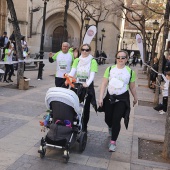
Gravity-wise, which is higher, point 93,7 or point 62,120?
point 93,7

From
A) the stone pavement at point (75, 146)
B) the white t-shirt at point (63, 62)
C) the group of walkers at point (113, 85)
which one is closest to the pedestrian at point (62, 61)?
the white t-shirt at point (63, 62)

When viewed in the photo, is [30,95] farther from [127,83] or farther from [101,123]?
[127,83]

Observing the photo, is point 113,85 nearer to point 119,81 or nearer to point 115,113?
point 119,81

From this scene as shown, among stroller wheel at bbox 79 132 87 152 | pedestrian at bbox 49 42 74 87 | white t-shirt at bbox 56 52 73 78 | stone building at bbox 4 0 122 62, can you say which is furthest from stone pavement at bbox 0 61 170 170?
stone building at bbox 4 0 122 62

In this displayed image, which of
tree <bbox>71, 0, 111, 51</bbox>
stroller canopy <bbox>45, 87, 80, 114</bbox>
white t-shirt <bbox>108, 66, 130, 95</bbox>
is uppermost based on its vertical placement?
tree <bbox>71, 0, 111, 51</bbox>

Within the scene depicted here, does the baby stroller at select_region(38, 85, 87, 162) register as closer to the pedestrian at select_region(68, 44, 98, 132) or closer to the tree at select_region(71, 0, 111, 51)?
the pedestrian at select_region(68, 44, 98, 132)

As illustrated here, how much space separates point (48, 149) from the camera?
4.93 meters

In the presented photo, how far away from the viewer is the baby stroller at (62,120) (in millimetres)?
4402

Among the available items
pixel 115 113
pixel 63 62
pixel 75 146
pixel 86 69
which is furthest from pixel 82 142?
pixel 63 62

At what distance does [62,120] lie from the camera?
4539 mm

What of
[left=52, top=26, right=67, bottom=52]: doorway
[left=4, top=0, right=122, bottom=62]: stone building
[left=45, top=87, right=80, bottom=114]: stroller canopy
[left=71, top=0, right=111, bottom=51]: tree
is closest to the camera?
[left=45, top=87, right=80, bottom=114]: stroller canopy

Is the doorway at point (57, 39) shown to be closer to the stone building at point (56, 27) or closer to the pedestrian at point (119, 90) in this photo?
the stone building at point (56, 27)

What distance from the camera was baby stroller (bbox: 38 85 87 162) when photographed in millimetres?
4402

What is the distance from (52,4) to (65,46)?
1272 inches
